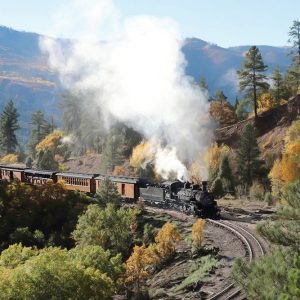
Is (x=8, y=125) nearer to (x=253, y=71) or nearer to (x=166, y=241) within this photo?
(x=253, y=71)

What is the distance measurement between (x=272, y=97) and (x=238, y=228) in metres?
41.4

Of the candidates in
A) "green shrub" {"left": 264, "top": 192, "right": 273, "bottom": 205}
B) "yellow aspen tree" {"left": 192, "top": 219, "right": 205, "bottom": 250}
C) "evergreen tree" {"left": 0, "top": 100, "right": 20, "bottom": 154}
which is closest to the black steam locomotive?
"yellow aspen tree" {"left": 192, "top": 219, "right": 205, "bottom": 250}

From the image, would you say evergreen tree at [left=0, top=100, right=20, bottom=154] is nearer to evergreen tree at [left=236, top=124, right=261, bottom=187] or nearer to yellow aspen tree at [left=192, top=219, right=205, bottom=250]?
evergreen tree at [left=236, top=124, right=261, bottom=187]

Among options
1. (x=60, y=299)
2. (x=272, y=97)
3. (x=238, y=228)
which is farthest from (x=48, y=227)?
(x=272, y=97)

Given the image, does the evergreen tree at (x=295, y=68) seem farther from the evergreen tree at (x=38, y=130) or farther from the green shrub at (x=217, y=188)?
the evergreen tree at (x=38, y=130)

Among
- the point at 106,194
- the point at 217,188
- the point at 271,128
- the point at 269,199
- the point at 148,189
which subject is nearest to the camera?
the point at 106,194

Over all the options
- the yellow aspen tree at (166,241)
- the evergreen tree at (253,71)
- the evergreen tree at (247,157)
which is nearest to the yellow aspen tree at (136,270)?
the yellow aspen tree at (166,241)

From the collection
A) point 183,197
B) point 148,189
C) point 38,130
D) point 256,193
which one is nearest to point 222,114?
point 256,193

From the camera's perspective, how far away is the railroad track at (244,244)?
23042 mm

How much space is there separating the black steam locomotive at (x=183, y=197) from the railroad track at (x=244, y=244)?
1.24 m

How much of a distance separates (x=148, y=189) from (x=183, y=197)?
5.35 meters

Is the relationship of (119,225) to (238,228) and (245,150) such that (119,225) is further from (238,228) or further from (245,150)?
(245,150)

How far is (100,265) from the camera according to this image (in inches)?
938

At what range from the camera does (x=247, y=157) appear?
56.9 metres
